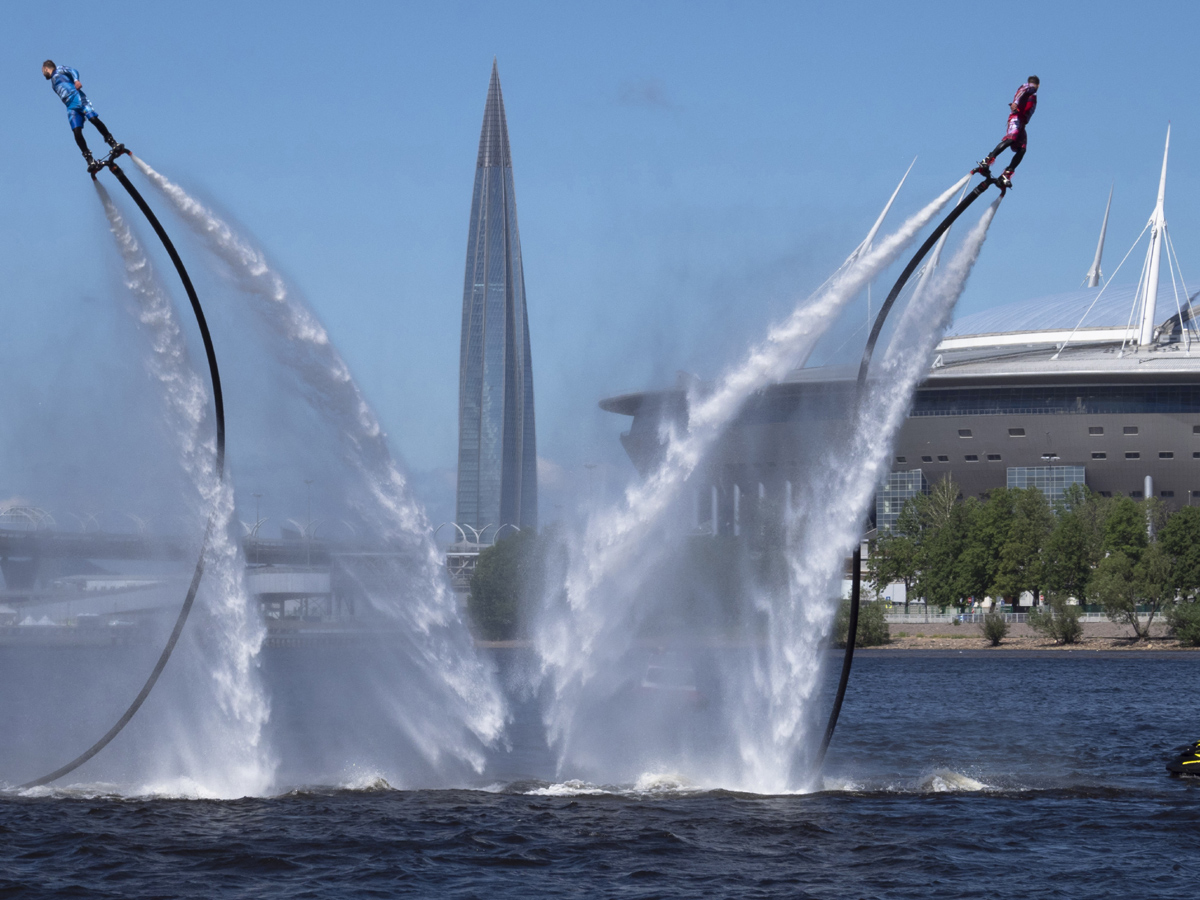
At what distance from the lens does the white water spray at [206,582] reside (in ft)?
96.3

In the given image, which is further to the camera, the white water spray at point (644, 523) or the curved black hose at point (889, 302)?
the white water spray at point (644, 523)

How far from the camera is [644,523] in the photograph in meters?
30.5

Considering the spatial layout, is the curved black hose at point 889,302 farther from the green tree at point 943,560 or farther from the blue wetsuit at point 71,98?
the green tree at point 943,560

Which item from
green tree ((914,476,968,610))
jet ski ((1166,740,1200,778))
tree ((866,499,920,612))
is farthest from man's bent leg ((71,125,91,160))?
tree ((866,499,920,612))

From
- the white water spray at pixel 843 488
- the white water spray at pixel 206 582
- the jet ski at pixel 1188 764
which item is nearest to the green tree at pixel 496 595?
the jet ski at pixel 1188 764

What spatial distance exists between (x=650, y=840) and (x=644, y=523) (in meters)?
6.54

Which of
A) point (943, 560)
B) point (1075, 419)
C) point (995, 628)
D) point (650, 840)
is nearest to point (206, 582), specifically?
point (650, 840)

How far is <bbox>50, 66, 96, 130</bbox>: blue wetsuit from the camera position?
26969 mm

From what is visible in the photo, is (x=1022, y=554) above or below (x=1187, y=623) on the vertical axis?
above

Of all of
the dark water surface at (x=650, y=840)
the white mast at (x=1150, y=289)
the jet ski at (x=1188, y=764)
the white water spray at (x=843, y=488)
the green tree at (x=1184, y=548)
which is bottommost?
the jet ski at (x=1188, y=764)

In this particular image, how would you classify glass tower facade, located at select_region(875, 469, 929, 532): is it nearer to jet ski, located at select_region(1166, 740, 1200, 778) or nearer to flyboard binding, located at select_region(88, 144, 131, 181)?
jet ski, located at select_region(1166, 740, 1200, 778)

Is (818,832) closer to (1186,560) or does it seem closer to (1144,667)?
(1144,667)

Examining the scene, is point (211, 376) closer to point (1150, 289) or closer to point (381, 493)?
point (381, 493)

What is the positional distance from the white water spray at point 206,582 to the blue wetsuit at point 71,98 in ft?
5.00
